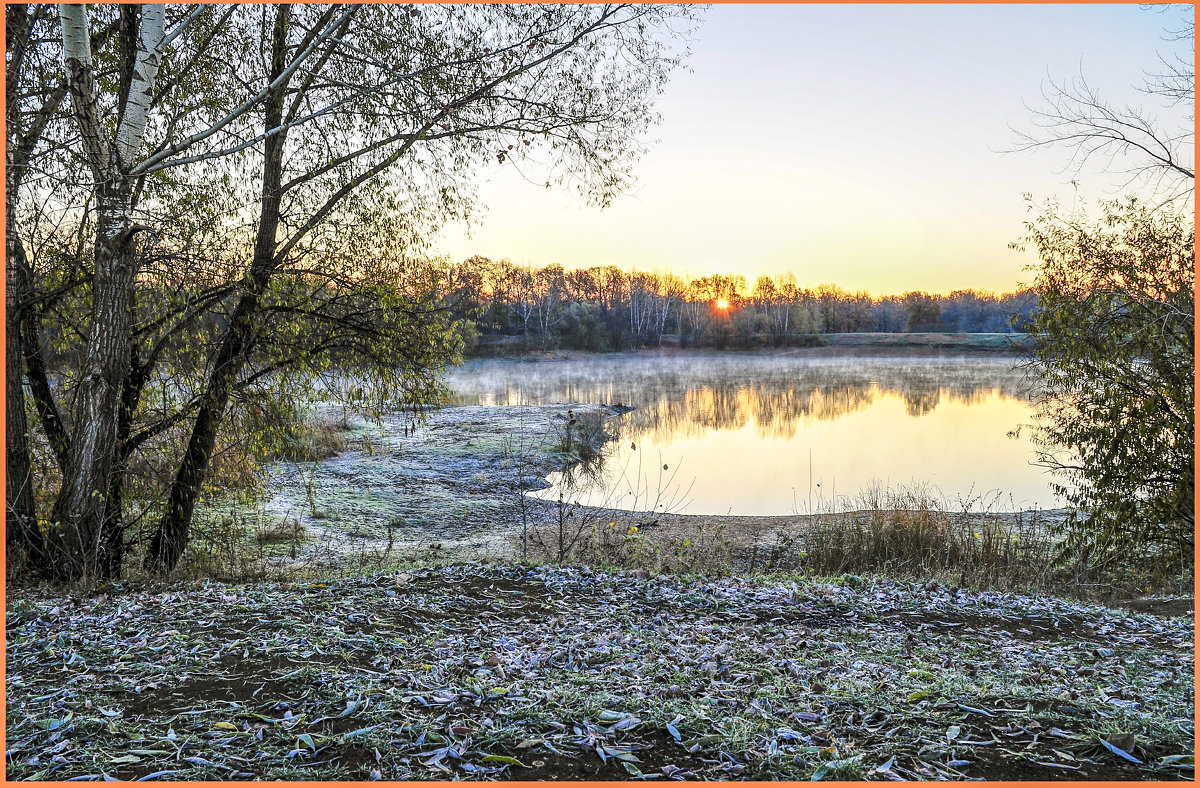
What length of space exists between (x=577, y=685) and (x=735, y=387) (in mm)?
39780

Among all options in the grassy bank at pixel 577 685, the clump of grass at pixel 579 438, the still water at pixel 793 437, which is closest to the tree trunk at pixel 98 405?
the grassy bank at pixel 577 685

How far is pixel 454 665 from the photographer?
4.88 m

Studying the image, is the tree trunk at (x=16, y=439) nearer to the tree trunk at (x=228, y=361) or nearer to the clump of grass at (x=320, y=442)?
the tree trunk at (x=228, y=361)

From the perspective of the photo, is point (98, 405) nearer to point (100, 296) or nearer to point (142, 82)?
point (100, 296)

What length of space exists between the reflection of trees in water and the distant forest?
564 cm

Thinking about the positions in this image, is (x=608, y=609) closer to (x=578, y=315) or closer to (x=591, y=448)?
(x=591, y=448)

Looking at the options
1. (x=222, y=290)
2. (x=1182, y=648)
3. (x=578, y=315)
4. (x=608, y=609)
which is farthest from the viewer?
(x=578, y=315)

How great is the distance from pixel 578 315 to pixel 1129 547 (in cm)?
6404

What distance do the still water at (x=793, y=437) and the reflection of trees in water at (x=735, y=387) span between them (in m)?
0.13

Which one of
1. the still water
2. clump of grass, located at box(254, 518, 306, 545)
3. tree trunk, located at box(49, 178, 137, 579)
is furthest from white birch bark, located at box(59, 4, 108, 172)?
the still water

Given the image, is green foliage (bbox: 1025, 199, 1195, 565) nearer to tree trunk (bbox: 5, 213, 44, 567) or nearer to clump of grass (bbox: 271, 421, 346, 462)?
tree trunk (bbox: 5, 213, 44, 567)

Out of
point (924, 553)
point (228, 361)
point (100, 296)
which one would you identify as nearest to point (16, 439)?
point (100, 296)

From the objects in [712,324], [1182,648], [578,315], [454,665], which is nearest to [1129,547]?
[1182,648]

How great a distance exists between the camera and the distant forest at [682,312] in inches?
2724
